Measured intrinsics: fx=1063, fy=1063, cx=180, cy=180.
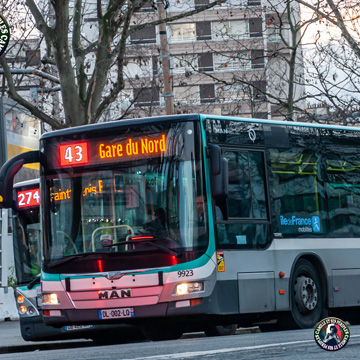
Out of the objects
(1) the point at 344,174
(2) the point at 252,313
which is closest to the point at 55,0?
(1) the point at 344,174

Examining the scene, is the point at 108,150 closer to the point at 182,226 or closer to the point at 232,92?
the point at 182,226

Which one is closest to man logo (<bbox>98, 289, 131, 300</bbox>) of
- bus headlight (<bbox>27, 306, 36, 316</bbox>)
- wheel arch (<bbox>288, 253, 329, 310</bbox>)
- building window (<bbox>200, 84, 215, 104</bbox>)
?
wheel arch (<bbox>288, 253, 329, 310</bbox>)

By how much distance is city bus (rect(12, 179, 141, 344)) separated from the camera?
16.4 meters

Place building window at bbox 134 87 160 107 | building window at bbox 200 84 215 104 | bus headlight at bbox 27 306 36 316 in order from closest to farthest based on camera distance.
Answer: bus headlight at bbox 27 306 36 316
building window at bbox 134 87 160 107
building window at bbox 200 84 215 104

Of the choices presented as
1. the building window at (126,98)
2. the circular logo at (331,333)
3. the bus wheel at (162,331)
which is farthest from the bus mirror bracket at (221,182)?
the building window at (126,98)

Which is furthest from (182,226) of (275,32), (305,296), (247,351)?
(275,32)

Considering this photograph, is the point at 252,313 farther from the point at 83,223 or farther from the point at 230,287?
the point at 83,223

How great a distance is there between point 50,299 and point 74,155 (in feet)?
6.09

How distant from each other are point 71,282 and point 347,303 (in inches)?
165

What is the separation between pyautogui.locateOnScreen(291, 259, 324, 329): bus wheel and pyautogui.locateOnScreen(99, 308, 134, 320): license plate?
2472mm

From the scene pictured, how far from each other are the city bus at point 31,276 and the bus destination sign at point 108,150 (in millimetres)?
3110

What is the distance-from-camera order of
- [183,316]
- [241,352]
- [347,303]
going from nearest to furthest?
[241,352] → [183,316] → [347,303]

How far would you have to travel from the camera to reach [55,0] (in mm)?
22062

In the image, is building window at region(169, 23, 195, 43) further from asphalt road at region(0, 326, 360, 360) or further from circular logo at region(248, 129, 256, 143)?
asphalt road at region(0, 326, 360, 360)
